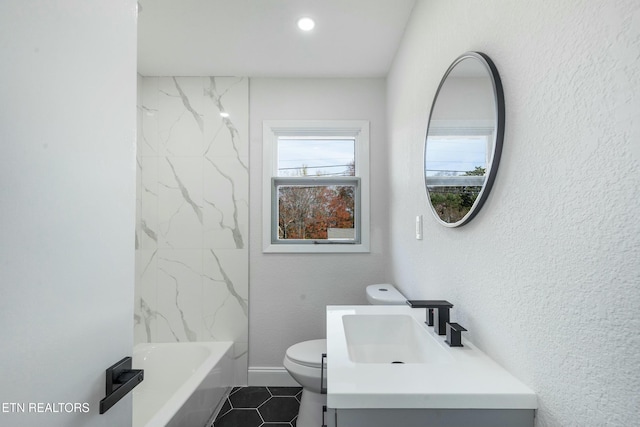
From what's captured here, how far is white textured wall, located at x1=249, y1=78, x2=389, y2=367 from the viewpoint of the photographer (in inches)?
97.0

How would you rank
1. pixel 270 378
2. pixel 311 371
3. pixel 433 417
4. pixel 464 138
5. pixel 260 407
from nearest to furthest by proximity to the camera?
1. pixel 433 417
2. pixel 464 138
3. pixel 311 371
4. pixel 260 407
5. pixel 270 378

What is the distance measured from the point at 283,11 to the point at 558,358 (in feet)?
6.62

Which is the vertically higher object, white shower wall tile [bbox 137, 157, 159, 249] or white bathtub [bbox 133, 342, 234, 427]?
white shower wall tile [bbox 137, 157, 159, 249]

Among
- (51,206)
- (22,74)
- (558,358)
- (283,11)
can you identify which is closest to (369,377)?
(558,358)

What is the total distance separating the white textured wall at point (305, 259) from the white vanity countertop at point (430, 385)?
60.2 inches

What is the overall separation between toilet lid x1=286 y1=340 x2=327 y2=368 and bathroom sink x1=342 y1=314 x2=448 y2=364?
0.64m

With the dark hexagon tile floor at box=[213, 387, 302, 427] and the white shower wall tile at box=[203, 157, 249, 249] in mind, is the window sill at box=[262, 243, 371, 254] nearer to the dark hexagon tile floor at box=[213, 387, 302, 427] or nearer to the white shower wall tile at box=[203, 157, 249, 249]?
the white shower wall tile at box=[203, 157, 249, 249]

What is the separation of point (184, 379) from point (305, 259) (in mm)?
1274

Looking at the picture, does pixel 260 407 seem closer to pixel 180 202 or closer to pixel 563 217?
pixel 180 202

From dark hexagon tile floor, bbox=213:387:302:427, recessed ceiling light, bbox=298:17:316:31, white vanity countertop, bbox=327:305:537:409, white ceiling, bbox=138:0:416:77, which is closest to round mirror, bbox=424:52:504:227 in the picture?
white vanity countertop, bbox=327:305:537:409

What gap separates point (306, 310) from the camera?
2.47m

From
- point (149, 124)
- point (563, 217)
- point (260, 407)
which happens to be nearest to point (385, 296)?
point (260, 407)

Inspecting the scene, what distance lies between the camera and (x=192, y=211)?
8.17 ft

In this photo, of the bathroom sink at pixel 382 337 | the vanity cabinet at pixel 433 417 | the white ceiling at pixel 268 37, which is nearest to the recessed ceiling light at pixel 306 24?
the white ceiling at pixel 268 37
